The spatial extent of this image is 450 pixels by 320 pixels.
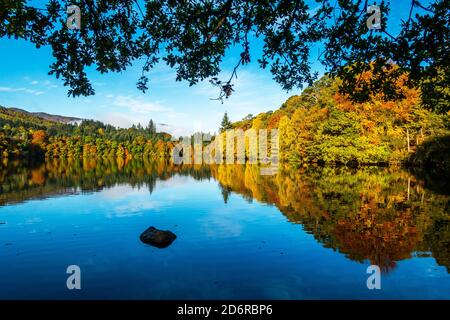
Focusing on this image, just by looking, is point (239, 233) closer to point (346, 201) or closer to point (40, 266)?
point (40, 266)

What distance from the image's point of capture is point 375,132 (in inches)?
2162

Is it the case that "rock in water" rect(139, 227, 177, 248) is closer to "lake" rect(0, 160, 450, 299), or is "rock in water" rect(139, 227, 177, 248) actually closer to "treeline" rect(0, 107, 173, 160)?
"lake" rect(0, 160, 450, 299)

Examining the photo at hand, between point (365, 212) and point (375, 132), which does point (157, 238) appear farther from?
point (375, 132)

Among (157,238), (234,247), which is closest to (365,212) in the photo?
(234,247)

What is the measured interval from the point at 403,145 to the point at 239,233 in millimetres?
46574

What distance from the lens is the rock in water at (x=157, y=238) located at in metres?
15.3

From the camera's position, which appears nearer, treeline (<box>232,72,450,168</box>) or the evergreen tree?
treeline (<box>232,72,450,168</box>)

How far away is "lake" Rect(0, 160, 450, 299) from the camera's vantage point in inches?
415

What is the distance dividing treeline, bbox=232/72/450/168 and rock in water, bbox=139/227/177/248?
4144 centimetres

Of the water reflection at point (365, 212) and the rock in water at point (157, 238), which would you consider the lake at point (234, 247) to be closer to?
the water reflection at point (365, 212)

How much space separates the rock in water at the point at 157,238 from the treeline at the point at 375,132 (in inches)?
1631

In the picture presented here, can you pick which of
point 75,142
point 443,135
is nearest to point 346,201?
point 443,135

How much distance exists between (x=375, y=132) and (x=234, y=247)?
157 ft

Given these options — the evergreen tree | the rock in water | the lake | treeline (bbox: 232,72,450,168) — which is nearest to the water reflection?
the lake
